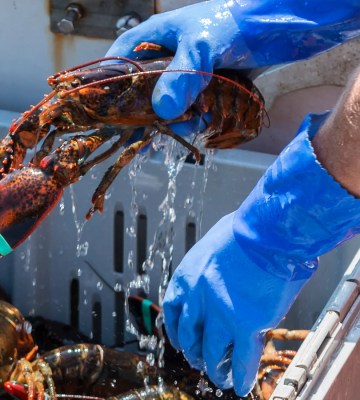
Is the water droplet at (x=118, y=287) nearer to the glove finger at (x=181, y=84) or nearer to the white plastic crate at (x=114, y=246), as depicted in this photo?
the white plastic crate at (x=114, y=246)

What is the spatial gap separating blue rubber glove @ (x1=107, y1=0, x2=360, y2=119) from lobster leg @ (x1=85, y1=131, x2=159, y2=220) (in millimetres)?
160

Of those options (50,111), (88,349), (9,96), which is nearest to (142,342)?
(88,349)

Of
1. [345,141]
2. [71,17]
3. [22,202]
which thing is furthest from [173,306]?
[71,17]

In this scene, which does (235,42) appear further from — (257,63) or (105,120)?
(105,120)

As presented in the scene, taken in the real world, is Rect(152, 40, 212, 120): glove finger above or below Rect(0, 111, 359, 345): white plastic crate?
above

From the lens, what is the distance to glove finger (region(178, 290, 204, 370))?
206cm

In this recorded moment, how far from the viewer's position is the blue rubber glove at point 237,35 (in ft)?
7.00

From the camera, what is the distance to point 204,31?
2205 millimetres

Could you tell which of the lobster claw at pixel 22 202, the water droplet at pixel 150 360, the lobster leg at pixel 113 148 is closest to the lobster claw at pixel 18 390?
the water droplet at pixel 150 360

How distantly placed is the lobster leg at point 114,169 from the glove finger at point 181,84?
0.16m

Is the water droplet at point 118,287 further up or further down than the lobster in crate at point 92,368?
further up

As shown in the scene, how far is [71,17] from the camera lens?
3.13 metres

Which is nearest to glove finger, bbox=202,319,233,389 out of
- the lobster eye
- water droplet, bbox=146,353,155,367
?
the lobster eye

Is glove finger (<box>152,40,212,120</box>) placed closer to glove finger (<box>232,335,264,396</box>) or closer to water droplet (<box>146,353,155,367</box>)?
glove finger (<box>232,335,264,396</box>)
